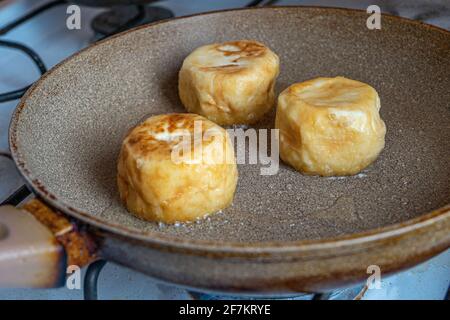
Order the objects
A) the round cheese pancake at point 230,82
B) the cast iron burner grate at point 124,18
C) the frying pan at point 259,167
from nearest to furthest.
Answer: the frying pan at point 259,167 → the round cheese pancake at point 230,82 → the cast iron burner grate at point 124,18

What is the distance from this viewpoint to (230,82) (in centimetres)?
98

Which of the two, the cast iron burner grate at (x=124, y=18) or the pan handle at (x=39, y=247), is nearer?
the pan handle at (x=39, y=247)

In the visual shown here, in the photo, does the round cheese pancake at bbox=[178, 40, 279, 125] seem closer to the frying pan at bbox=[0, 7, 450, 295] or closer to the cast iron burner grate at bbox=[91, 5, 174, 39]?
the frying pan at bbox=[0, 7, 450, 295]

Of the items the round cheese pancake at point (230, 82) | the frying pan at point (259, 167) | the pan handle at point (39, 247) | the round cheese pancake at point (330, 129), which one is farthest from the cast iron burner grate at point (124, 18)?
the pan handle at point (39, 247)

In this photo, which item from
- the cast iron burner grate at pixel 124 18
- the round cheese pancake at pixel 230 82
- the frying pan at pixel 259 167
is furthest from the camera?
the cast iron burner grate at pixel 124 18

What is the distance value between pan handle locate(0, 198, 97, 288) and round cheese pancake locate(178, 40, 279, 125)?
1.34 feet

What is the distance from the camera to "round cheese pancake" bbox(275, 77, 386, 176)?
0.88 m

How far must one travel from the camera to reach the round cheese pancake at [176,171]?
2.57ft

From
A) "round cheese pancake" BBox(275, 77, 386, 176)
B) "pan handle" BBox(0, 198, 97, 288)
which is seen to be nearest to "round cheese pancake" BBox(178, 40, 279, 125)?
"round cheese pancake" BBox(275, 77, 386, 176)

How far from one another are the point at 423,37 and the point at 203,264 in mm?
695

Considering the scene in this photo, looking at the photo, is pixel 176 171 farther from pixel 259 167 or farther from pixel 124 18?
pixel 124 18

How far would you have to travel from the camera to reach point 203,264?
63cm

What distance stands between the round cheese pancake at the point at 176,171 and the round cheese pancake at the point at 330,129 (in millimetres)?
123

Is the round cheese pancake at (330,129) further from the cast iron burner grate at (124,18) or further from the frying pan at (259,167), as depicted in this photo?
the cast iron burner grate at (124,18)
